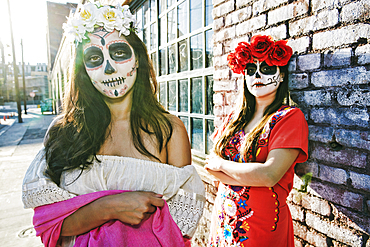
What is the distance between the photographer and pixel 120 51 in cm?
132

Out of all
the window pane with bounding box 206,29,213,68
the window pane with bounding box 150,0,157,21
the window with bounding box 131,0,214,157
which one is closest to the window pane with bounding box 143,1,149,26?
the window with bounding box 131,0,214,157

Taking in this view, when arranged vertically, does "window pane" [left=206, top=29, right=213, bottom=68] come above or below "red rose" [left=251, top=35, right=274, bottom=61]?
above

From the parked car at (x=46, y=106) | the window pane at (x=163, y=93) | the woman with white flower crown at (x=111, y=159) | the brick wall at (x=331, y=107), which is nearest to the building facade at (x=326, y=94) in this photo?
the brick wall at (x=331, y=107)

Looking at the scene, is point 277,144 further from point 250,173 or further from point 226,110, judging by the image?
point 226,110

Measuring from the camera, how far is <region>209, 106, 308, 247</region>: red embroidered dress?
4.38ft

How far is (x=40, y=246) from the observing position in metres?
3.00

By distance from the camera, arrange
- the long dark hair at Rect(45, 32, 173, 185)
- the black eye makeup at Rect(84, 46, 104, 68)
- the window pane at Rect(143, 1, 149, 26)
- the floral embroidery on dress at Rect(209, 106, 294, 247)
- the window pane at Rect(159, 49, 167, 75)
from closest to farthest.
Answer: the long dark hair at Rect(45, 32, 173, 185)
the black eye makeup at Rect(84, 46, 104, 68)
the floral embroidery on dress at Rect(209, 106, 294, 247)
the window pane at Rect(159, 49, 167, 75)
the window pane at Rect(143, 1, 149, 26)

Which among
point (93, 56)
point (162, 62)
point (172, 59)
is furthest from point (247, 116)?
point (162, 62)

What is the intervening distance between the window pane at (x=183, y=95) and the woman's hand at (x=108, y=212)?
221 centimetres

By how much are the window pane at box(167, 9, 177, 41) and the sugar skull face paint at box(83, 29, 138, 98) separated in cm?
229

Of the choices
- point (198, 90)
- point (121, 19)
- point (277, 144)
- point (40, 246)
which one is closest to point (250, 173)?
point (277, 144)

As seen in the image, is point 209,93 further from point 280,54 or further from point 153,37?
point 153,37

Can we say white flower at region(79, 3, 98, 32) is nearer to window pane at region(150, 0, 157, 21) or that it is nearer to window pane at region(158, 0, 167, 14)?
window pane at region(158, 0, 167, 14)

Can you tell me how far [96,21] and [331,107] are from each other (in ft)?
4.81
